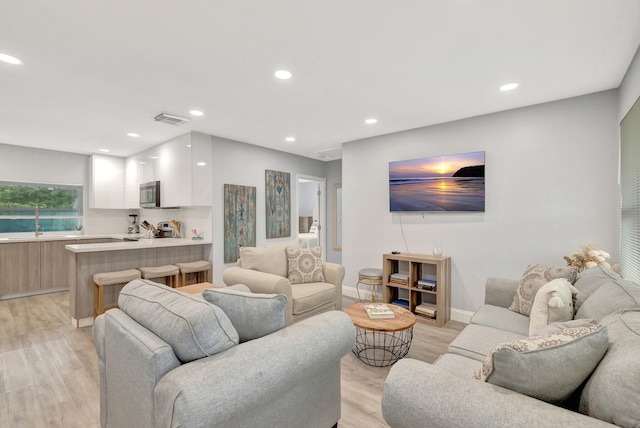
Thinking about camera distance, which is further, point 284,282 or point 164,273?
point 164,273

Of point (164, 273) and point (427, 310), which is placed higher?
point (164, 273)

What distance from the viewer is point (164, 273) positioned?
400 centimetres

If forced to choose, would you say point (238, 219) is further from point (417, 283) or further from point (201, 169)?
point (417, 283)

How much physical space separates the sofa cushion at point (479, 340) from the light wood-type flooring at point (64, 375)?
687 millimetres

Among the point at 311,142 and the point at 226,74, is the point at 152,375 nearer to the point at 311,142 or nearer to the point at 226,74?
the point at 226,74

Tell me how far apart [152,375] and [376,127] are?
3.65m

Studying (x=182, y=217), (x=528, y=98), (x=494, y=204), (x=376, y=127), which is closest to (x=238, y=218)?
(x=182, y=217)

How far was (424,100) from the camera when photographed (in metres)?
3.08

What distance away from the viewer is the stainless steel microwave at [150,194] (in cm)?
502

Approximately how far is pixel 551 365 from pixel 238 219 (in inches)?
172

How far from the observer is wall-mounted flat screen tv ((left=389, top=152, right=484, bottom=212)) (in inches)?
141

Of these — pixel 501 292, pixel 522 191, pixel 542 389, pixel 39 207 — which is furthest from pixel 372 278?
pixel 39 207

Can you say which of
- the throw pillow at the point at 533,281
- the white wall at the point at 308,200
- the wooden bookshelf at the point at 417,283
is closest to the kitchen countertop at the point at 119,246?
the wooden bookshelf at the point at 417,283

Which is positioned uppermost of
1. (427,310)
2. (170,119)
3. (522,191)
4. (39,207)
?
(170,119)
